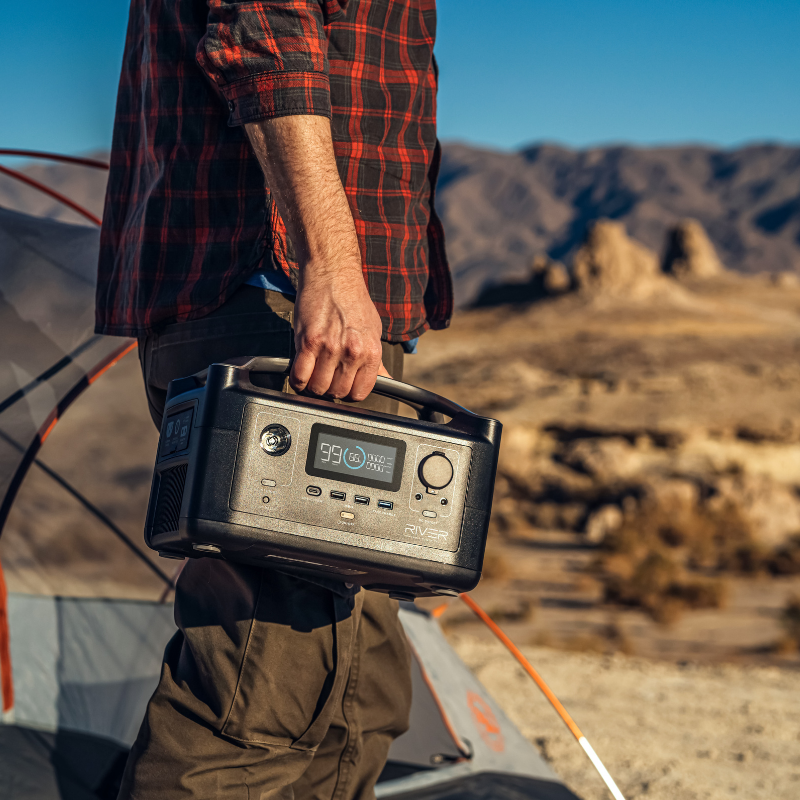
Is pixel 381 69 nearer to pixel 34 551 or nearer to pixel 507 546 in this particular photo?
pixel 34 551

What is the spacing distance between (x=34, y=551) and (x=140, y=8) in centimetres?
187

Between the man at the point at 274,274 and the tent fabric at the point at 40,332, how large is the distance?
785mm

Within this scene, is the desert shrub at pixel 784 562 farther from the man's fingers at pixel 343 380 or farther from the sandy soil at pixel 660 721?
the man's fingers at pixel 343 380

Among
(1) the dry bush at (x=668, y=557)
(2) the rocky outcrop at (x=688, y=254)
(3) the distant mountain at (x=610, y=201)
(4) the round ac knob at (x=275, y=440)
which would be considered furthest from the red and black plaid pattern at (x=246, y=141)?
(3) the distant mountain at (x=610, y=201)

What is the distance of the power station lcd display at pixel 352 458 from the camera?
1041mm

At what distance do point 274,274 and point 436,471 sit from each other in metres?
0.35

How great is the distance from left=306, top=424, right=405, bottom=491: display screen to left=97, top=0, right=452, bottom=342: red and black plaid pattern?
0.77 ft

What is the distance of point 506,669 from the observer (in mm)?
4168

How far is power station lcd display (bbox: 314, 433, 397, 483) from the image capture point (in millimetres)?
1041

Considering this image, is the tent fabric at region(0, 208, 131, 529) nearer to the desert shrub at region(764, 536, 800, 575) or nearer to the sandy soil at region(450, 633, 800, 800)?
the sandy soil at region(450, 633, 800, 800)

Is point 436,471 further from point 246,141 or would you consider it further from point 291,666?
point 246,141

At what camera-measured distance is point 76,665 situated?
2367 millimetres

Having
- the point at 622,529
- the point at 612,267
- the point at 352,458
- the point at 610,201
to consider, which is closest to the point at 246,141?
the point at 352,458

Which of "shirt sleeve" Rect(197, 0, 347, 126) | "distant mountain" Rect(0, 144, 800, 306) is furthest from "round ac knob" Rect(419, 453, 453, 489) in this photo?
"distant mountain" Rect(0, 144, 800, 306)
